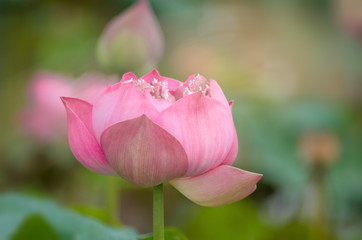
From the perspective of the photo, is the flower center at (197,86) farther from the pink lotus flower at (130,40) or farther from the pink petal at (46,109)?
the pink petal at (46,109)

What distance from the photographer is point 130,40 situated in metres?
0.58

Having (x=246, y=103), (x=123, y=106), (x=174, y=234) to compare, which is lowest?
(x=246, y=103)

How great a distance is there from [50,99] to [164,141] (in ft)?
2.37

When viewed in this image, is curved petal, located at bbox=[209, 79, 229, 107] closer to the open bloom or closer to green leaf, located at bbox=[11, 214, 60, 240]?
the open bloom

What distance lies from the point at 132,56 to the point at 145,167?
32 centimetres

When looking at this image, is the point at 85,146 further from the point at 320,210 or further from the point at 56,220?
the point at 320,210

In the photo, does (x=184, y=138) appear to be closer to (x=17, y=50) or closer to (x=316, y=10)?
(x=17, y=50)

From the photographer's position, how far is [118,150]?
28cm

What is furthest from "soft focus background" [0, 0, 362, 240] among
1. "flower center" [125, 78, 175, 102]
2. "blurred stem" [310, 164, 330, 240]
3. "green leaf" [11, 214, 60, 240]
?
"flower center" [125, 78, 175, 102]

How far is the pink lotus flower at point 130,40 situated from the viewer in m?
0.58

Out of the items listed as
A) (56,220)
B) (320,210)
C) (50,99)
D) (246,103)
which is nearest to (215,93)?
(56,220)

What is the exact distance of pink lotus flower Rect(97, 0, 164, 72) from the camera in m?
0.58

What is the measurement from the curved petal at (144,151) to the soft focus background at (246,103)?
29cm

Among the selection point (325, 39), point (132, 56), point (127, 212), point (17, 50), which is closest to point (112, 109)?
point (132, 56)
